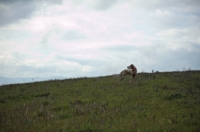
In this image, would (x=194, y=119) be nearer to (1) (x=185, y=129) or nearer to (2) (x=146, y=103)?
(1) (x=185, y=129)

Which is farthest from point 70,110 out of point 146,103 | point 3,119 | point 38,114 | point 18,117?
point 146,103

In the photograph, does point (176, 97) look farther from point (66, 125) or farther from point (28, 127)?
point (28, 127)

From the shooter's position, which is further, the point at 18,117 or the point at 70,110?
the point at 70,110

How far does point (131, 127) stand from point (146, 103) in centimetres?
451

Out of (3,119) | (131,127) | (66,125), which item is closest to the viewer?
(131,127)

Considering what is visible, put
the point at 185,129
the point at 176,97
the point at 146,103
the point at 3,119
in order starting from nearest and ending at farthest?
the point at 185,129 → the point at 3,119 → the point at 146,103 → the point at 176,97

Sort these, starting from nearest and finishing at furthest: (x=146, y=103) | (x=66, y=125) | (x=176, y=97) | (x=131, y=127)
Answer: (x=131, y=127), (x=66, y=125), (x=146, y=103), (x=176, y=97)

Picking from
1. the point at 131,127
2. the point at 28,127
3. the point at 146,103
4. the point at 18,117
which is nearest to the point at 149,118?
the point at 131,127

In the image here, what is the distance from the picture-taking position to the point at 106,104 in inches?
521

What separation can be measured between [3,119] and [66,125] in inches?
147

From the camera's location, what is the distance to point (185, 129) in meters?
8.21

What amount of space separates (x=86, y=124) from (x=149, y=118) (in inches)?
122

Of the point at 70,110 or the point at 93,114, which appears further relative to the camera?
the point at 70,110

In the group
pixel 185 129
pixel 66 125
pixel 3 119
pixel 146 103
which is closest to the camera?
pixel 185 129
